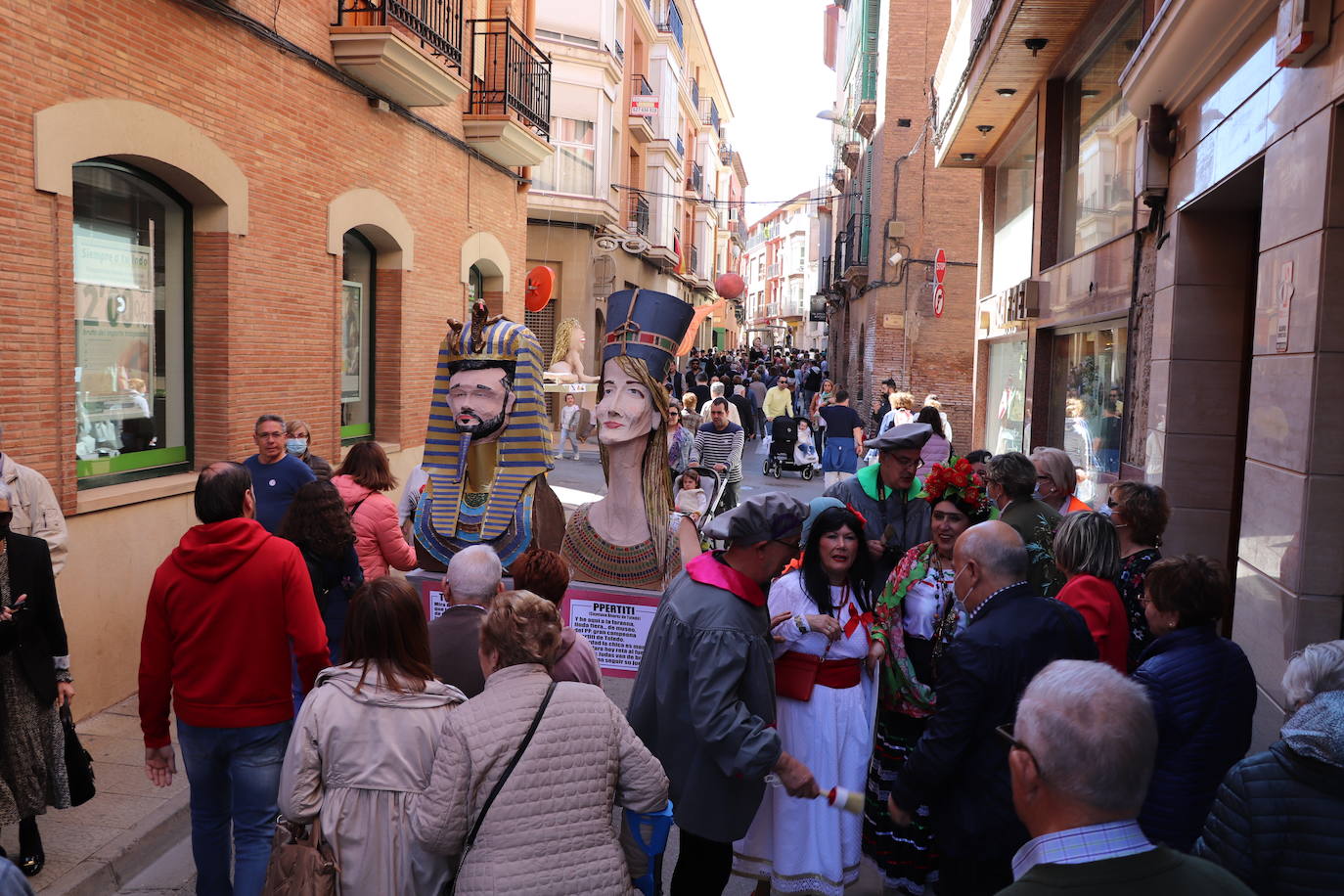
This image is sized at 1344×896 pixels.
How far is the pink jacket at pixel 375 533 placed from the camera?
5.52 m

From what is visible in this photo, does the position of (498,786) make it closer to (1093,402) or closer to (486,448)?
(486,448)

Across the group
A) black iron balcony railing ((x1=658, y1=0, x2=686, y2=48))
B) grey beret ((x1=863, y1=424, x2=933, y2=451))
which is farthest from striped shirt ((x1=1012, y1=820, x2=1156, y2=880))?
black iron balcony railing ((x1=658, y1=0, x2=686, y2=48))

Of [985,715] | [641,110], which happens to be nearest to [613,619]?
[985,715]

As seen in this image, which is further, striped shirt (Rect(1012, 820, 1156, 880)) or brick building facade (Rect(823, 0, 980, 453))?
brick building facade (Rect(823, 0, 980, 453))

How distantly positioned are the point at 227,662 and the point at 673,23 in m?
32.1

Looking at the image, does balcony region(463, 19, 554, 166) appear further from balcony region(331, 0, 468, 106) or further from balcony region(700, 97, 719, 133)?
balcony region(700, 97, 719, 133)

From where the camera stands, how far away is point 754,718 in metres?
3.19

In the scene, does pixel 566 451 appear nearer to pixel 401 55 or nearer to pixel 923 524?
pixel 401 55

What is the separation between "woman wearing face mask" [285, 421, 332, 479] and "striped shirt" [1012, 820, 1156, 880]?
5.11 metres

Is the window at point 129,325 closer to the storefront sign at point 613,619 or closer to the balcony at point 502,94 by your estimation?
the storefront sign at point 613,619

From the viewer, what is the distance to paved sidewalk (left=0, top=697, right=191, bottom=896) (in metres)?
4.41

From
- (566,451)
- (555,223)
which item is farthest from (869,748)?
(555,223)

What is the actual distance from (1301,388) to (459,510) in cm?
388

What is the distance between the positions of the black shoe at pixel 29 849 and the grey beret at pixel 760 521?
124 inches
